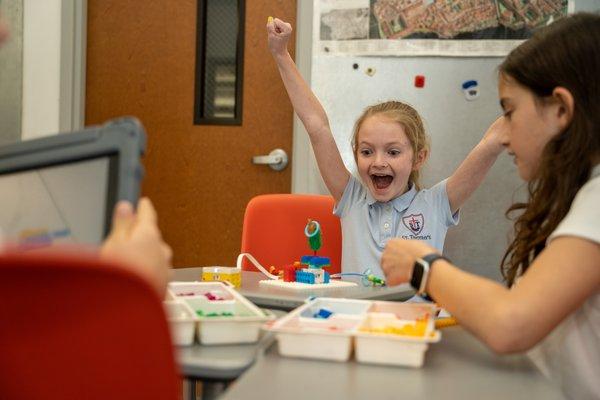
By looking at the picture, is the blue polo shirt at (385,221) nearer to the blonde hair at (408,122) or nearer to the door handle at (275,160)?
the blonde hair at (408,122)

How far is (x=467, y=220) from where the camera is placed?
7.72 feet

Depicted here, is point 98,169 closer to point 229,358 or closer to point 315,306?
point 229,358

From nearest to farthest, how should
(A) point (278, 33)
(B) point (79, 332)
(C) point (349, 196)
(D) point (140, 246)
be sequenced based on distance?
(B) point (79, 332)
(D) point (140, 246)
(A) point (278, 33)
(C) point (349, 196)

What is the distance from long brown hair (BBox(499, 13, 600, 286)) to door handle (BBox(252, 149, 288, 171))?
5.14 ft

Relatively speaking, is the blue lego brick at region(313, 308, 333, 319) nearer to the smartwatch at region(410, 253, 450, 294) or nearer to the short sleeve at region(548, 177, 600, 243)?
the smartwatch at region(410, 253, 450, 294)

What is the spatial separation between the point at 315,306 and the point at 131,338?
0.58 meters

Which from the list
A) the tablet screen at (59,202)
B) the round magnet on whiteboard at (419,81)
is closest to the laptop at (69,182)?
the tablet screen at (59,202)

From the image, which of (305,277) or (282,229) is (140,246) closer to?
(305,277)

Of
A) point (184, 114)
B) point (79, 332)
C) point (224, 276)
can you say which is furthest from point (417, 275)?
point (184, 114)

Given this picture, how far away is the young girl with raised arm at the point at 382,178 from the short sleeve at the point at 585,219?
0.94 meters

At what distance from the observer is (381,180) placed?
79.2 inches

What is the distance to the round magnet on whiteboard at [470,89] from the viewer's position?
238 cm

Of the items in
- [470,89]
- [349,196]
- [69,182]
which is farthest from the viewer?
[470,89]

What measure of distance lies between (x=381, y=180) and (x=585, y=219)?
44.9 inches
